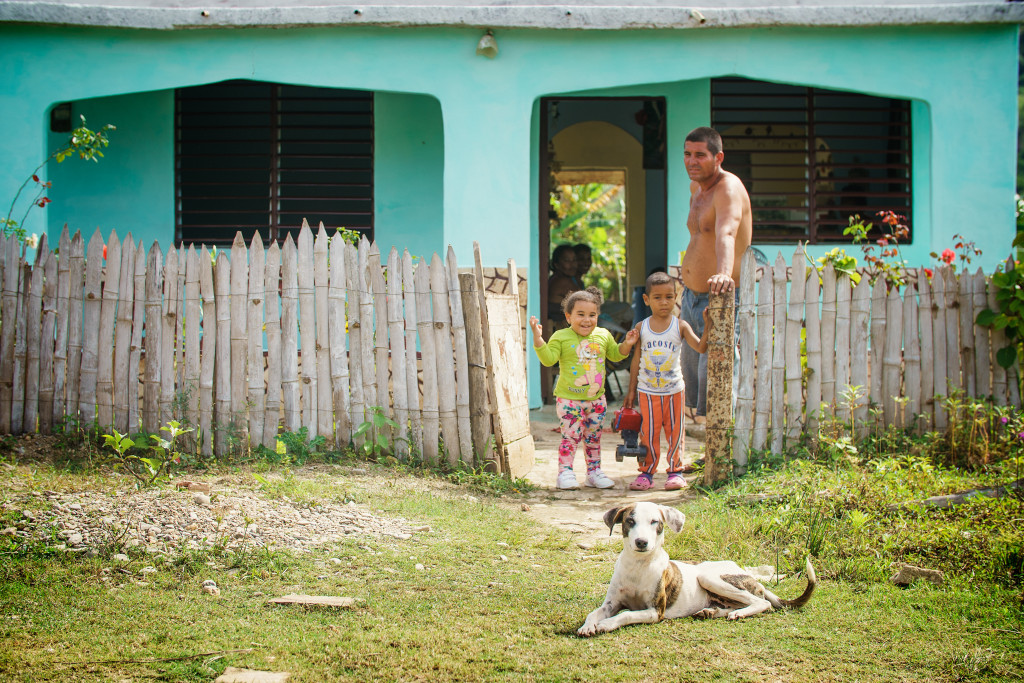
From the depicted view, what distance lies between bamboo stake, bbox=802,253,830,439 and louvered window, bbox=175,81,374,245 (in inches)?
193

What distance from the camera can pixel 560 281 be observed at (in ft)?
31.6

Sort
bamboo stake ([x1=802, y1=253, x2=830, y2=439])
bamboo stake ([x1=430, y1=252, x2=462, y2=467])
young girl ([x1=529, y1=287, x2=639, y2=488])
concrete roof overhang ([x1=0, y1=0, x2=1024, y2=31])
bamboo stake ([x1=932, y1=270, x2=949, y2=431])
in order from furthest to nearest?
concrete roof overhang ([x1=0, y1=0, x2=1024, y2=31])
bamboo stake ([x1=932, y1=270, x2=949, y2=431])
young girl ([x1=529, y1=287, x2=639, y2=488])
bamboo stake ([x1=430, y1=252, x2=462, y2=467])
bamboo stake ([x1=802, y1=253, x2=830, y2=439])

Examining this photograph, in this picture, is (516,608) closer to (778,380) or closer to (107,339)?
(778,380)

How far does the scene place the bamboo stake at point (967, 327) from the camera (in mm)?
5616

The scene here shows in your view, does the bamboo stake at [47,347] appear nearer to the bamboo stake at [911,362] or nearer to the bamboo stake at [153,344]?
the bamboo stake at [153,344]

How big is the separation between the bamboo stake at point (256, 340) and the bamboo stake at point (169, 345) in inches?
18.9

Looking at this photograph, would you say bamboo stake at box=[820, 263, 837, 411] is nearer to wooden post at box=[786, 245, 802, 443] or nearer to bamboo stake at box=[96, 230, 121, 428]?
wooden post at box=[786, 245, 802, 443]

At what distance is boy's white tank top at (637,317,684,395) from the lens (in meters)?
5.38

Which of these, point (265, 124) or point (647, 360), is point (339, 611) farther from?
point (265, 124)

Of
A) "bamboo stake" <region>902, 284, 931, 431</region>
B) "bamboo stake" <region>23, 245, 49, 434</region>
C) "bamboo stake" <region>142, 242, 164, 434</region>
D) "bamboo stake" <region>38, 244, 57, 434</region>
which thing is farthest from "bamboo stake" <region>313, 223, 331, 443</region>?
"bamboo stake" <region>902, 284, 931, 431</region>

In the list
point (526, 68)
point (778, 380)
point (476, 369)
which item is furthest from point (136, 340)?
point (526, 68)

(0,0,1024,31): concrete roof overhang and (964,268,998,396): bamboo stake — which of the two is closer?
(964,268,998,396): bamboo stake

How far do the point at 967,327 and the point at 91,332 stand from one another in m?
5.66

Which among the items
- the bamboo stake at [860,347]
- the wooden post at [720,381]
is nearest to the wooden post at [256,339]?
the wooden post at [720,381]
